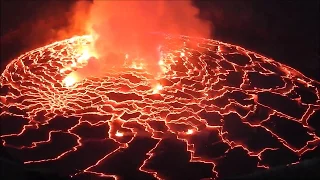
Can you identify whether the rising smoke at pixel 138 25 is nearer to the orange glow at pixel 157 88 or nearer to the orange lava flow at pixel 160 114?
the orange lava flow at pixel 160 114

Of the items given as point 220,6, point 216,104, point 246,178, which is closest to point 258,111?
point 216,104

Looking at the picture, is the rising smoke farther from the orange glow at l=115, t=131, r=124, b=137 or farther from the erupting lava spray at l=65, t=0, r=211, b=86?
the orange glow at l=115, t=131, r=124, b=137

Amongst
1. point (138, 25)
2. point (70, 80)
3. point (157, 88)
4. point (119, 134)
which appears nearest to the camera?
point (119, 134)

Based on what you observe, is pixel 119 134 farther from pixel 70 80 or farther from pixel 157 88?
pixel 70 80

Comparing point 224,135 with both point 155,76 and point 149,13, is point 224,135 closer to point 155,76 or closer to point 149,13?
point 155,76

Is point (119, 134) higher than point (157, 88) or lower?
lower

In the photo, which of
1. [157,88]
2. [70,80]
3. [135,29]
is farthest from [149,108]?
[135,29]

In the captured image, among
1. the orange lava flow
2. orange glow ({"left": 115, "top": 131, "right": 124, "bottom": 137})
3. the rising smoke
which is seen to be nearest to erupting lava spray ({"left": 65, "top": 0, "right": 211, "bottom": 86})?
the rising smoke

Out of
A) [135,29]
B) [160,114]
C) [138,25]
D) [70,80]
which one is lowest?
[160,114]
